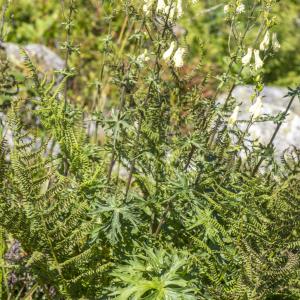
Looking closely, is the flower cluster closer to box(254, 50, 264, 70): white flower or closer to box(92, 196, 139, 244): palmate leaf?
box(254, 50, 264, 70): white flower

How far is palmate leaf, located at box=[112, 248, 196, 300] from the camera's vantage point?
203 cm

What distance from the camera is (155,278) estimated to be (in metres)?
2.07

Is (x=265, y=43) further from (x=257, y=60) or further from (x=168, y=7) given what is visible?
(x=168, y=7)

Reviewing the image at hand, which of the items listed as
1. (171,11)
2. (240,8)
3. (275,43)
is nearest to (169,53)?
(171,11)

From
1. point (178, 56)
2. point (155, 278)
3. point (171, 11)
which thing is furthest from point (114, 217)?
point (171, 11)

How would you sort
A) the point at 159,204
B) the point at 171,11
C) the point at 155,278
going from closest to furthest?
1. the point at 155,278
2. the point at 171,11
3. the point at 159,204

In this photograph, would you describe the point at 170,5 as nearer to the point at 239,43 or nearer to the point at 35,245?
the point at 239,43

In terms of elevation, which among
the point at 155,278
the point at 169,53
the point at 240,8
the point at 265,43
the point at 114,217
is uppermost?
the point at 240,8

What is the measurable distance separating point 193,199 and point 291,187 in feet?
1.77

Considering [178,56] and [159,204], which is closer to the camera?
[178,56]

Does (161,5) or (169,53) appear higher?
(161,5)

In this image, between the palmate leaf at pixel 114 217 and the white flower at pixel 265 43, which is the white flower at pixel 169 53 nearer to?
the white flower at pixel 265 43

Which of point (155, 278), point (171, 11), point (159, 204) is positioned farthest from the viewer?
point (159, 204)

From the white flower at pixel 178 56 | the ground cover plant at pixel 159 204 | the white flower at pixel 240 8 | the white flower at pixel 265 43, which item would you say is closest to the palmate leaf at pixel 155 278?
the ground cover plant at pixel 159 204
